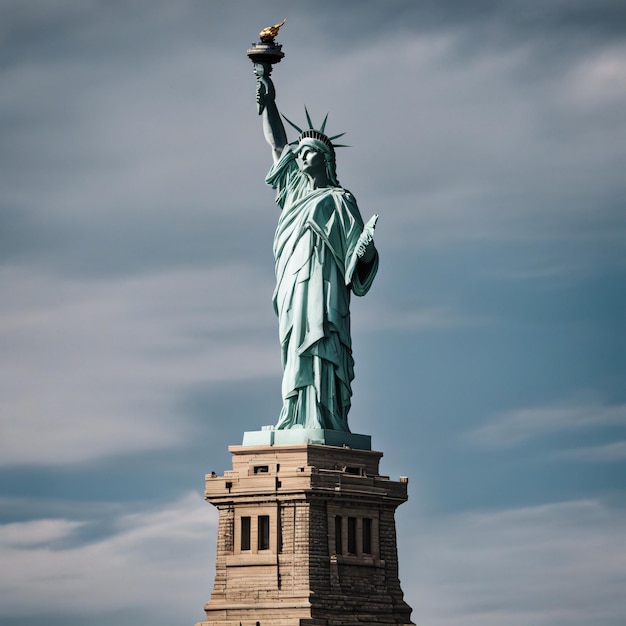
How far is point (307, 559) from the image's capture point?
2218 inches

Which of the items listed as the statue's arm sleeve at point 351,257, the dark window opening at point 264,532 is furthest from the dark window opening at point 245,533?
the statue's arm sleeve at point 351,257

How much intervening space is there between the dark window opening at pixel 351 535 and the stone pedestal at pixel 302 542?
0.02 metres

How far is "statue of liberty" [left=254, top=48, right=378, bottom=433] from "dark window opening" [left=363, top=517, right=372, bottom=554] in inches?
81.6

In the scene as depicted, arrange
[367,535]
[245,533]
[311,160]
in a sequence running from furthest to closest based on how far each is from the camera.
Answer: [311,160]
[367,535]
[245,533]

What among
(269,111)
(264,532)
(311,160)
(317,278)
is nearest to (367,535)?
(264,532)

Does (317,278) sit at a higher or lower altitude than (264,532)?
higher

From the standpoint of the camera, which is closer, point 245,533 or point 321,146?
point 245,533

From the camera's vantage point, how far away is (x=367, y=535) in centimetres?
5784

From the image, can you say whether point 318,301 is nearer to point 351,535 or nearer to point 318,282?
point 318,282

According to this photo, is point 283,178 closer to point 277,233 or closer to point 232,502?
point 277,233

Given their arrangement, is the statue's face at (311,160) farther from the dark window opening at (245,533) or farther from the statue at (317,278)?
the dark window opening at (245,533)

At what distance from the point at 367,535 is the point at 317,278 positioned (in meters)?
5.65

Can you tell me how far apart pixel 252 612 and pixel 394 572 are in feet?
11.4

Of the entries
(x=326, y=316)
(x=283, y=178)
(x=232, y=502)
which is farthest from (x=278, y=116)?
(x=232, y=502)
